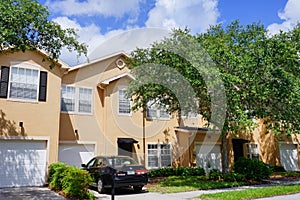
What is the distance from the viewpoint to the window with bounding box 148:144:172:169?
685 inches

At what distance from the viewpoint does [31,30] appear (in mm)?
9781

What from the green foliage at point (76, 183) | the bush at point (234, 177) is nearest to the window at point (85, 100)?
the green foliage at point (76, 183)

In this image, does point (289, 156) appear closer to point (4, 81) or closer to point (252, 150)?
point (252, 150)

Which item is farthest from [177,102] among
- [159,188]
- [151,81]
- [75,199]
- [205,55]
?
[75,199]

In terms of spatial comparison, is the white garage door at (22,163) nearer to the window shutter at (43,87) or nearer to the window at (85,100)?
the window shutter at (43,87)

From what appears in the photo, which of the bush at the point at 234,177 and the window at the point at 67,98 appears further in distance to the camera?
the window at the point at 67,98

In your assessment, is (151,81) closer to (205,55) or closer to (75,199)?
(205,55)

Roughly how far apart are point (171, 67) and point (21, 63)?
23.6 ft

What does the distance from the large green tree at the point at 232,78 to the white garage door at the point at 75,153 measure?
4271mm

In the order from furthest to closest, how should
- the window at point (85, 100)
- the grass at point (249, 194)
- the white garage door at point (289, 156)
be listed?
the white garage door at point (289, 156)
the window at point (85, 100)
the grass at point (249, 194)

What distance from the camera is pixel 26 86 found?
13.7 m

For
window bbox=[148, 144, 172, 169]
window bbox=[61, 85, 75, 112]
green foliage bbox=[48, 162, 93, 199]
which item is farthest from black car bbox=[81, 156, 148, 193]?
window bbox=[148, 144, 172, 169]

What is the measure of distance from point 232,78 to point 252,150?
449 inches

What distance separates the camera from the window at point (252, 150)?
2110 centimetres
